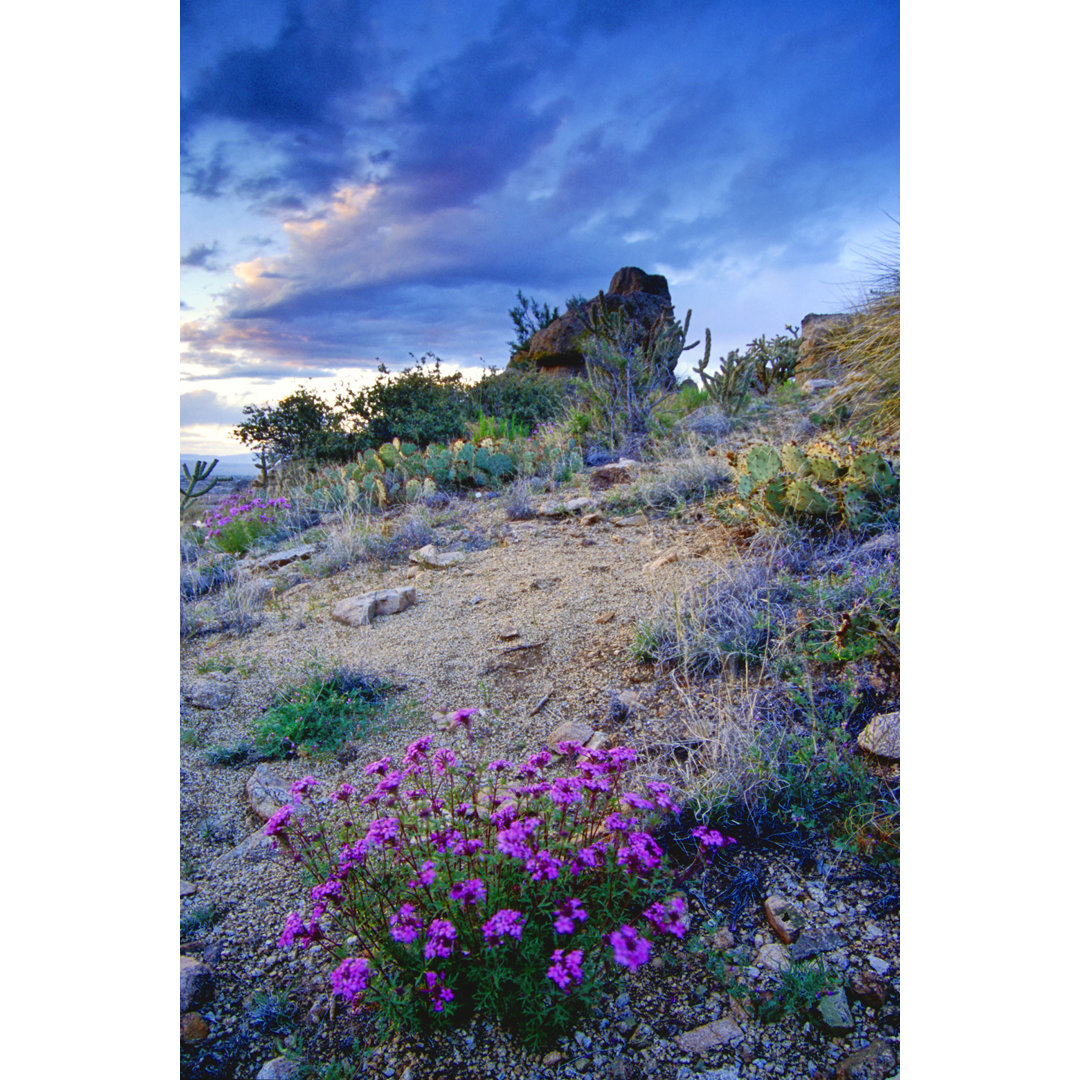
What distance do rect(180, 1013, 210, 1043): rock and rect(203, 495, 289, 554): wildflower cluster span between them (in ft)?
17.1

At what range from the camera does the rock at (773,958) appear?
1.39 metres

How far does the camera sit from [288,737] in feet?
8.30

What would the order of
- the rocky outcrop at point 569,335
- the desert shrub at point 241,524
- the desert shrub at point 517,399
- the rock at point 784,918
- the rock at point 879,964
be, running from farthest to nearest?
the rocky outcrop at point 569,335
the desert shrub at point 517,399
the desert shrub at point 241,524
the rock at point 784,918
the rock at point 879,964

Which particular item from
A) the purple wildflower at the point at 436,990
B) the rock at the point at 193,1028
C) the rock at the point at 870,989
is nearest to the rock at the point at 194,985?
the rock at the point at 193,1028

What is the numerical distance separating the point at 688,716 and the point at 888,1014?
42.8 inches

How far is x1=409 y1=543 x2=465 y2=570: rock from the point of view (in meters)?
4.68

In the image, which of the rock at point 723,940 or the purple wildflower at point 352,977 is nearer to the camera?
the purple wildflower at point 352,977

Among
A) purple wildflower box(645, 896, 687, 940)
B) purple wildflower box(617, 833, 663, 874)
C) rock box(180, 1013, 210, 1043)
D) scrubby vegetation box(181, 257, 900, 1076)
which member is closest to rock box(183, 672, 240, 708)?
scrubby vegetation box(181, 257, 900, 1076)

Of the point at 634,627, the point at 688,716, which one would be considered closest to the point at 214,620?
the point at 634,627

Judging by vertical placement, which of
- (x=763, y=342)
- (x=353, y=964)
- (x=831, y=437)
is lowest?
(x=353, y=964)

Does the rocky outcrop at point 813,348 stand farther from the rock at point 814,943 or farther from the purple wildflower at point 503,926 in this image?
the purple wildflower at point 503,926

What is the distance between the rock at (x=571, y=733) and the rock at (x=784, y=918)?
2.68ft
